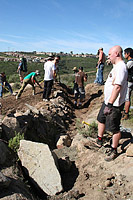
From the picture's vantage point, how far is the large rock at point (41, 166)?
2990mm

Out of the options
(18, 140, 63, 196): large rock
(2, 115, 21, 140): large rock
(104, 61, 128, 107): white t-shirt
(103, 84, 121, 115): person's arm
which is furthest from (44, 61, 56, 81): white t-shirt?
(103, 84, 121, 115): person's arm

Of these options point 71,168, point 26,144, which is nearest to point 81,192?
point 71,168

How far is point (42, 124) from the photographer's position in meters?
5.58

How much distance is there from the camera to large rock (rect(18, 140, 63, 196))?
299 cm

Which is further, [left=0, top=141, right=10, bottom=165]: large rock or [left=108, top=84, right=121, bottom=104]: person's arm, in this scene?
[left=0, top=141, right=10, bottom=165]: large rock

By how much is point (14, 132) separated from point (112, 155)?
2.20m

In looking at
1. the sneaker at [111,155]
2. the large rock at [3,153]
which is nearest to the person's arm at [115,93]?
the sneaker at [111,155]

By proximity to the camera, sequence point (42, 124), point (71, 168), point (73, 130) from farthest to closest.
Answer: point (73, 130) < point (42, 124) < point (71, 168)

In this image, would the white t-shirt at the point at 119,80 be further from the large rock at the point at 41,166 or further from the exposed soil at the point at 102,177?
the large rock at the point at 41,166

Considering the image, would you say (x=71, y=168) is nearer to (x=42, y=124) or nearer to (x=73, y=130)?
(x=42, y=124)

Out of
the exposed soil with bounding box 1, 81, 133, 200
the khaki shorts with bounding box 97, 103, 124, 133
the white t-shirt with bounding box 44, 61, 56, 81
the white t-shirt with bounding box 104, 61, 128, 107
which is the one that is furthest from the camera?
the white t-shirt with bounding box 44, 61, 56, 81

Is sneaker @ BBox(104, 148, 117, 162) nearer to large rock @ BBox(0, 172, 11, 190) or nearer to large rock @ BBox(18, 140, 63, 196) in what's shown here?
large rock @ BBox(18, 140, 63, 196)

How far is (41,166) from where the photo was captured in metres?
3.17

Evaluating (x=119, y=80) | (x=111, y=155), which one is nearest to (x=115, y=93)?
(x=119, y=80)
